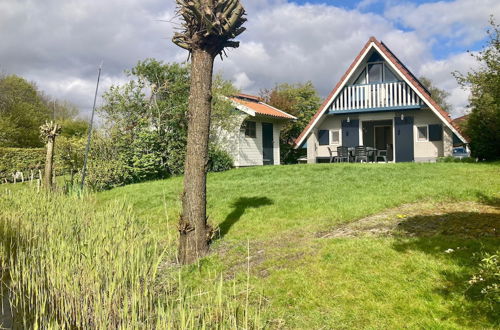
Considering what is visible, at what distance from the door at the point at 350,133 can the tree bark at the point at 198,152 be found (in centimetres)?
1718

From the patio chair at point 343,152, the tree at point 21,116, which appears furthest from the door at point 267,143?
the tree at point 21,116

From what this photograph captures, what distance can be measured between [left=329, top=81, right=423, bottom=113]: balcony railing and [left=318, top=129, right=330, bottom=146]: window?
5.47 feet

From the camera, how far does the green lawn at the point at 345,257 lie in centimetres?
355

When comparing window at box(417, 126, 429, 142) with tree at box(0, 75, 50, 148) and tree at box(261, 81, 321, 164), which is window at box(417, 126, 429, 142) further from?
tree at box(0, 75, 50, 148)

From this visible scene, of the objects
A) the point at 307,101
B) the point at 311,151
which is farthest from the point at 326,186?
the point at 307,101

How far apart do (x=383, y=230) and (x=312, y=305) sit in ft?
9.17

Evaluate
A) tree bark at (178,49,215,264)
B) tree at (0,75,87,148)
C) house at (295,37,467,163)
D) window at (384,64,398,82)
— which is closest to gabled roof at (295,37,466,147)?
house at (295,37,467,163)

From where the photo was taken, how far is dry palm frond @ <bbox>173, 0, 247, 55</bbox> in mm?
5660

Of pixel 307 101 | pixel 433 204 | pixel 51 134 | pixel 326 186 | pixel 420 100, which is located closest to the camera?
pixel 433 204

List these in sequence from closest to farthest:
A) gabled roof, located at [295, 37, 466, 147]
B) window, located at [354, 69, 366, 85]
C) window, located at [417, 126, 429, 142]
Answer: gabled roof, located at [295, 37, 466, 147]
window, located at [417, 126, 429, 142]
window, located at [354, 69, 366, 85]

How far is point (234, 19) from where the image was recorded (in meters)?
5.88

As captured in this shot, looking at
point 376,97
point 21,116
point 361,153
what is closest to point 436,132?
point 376,97

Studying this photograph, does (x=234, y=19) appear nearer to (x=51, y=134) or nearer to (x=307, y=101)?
(x=51, y=134)

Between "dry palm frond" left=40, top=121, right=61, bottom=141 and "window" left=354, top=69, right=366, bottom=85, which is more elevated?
"window" left=354, top=69, right=366, bottom=85
